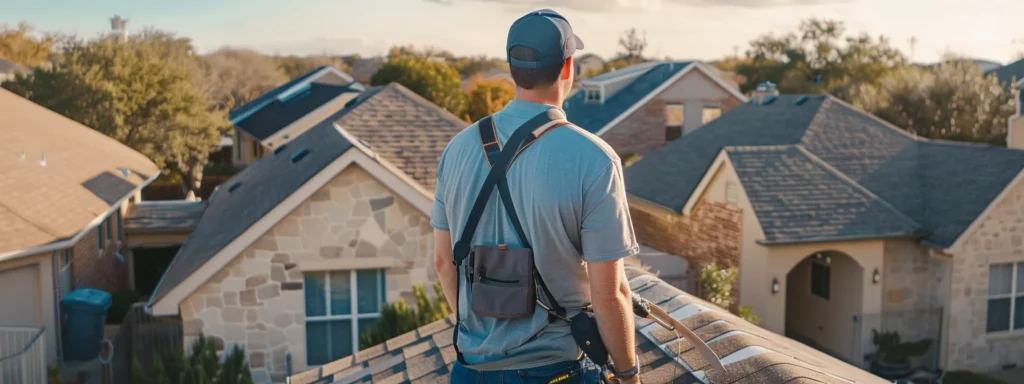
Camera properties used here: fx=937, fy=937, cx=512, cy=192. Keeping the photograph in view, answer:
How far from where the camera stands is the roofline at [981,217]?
16.8 metres

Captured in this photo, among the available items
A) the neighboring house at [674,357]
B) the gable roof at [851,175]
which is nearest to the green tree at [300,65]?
the gable roof at [851,175]

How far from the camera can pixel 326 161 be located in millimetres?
13125

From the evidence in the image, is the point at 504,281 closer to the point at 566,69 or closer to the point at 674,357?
the point at 566,69

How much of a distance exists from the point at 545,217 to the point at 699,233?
17371 millimetres

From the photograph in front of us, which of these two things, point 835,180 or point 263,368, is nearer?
point 263,368

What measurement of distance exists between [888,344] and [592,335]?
50.9 ft

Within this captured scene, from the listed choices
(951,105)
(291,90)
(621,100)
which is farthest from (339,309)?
(291,90)

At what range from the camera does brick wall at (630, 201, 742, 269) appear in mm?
18484

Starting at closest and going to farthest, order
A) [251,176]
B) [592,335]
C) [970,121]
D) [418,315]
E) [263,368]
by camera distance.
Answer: [592,335]
[418,315]
[263,368]
[251,176]
[970,121]

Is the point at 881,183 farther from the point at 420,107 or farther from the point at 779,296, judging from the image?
the point at 420,107

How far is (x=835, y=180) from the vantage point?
18.8m

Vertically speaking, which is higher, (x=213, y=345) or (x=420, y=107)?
(x=420, y=107)

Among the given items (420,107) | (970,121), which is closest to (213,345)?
(420,107)

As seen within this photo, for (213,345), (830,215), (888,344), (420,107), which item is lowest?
(888,344)
